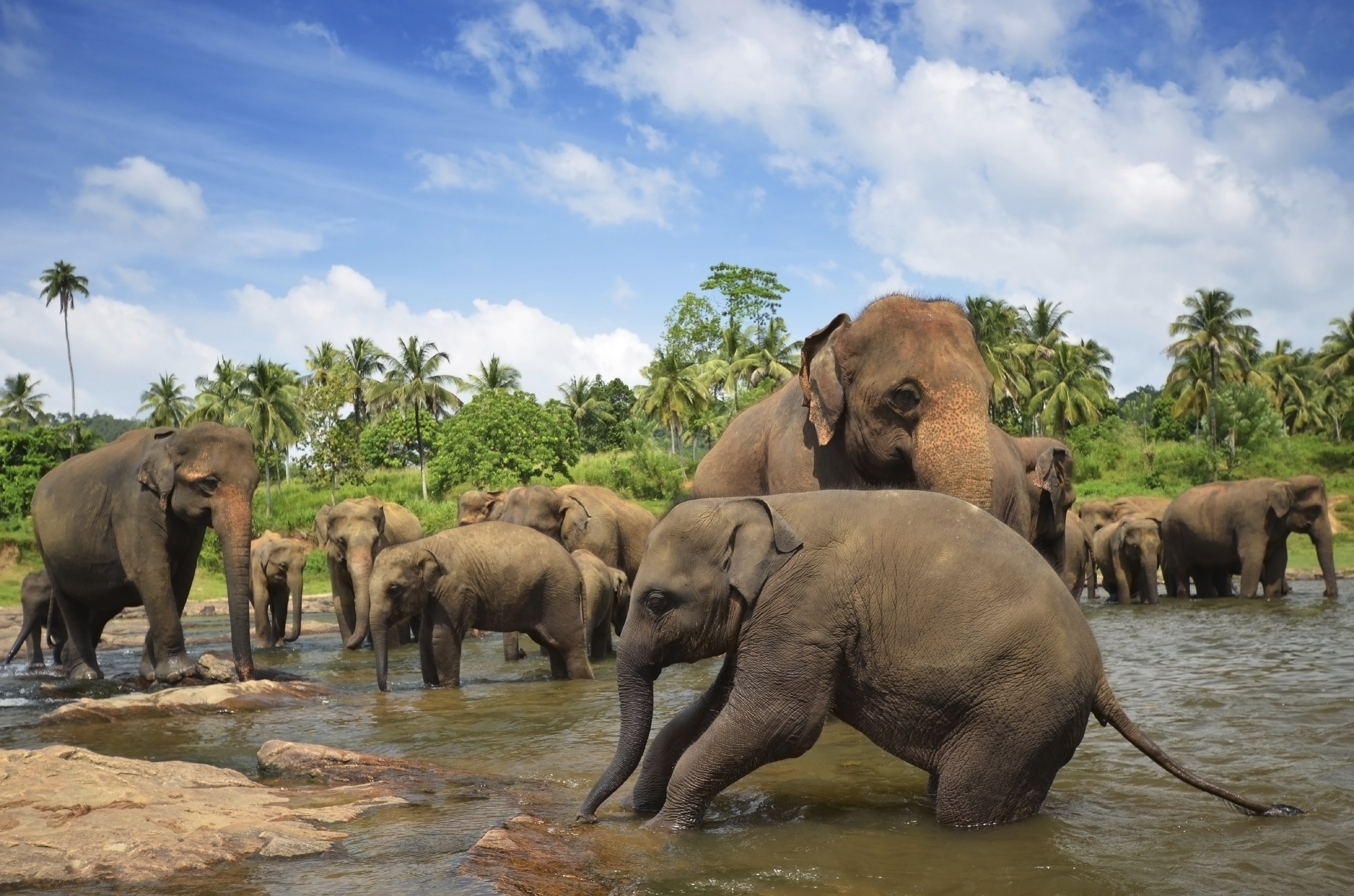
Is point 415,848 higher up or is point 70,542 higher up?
point 70,542

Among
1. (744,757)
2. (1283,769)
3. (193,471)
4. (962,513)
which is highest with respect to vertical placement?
(193,471)

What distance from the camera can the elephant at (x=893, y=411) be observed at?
7.21 metres

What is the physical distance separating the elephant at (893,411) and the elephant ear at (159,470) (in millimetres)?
7189

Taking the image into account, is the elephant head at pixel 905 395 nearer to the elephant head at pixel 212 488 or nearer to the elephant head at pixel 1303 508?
the elephant head at pixel 212 488

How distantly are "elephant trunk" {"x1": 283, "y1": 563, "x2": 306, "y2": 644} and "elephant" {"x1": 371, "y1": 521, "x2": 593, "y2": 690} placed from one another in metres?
9.36

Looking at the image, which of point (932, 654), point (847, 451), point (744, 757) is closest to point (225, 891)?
point (744, 757)

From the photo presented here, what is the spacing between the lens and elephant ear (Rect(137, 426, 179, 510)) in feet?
42.2

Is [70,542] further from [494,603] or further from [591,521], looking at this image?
[591,521]

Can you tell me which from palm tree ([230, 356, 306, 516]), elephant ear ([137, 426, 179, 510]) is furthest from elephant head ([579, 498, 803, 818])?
palm tree ([230, 356, 306, 516])

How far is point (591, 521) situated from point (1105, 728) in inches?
460

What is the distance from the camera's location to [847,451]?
7.77 m

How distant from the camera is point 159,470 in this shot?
507 inches

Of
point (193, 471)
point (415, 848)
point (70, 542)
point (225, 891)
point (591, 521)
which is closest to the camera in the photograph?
point (225, 891)

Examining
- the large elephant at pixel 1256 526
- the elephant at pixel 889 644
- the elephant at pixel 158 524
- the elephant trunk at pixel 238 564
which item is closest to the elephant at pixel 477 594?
the elephant trunk at pixel 238 564
